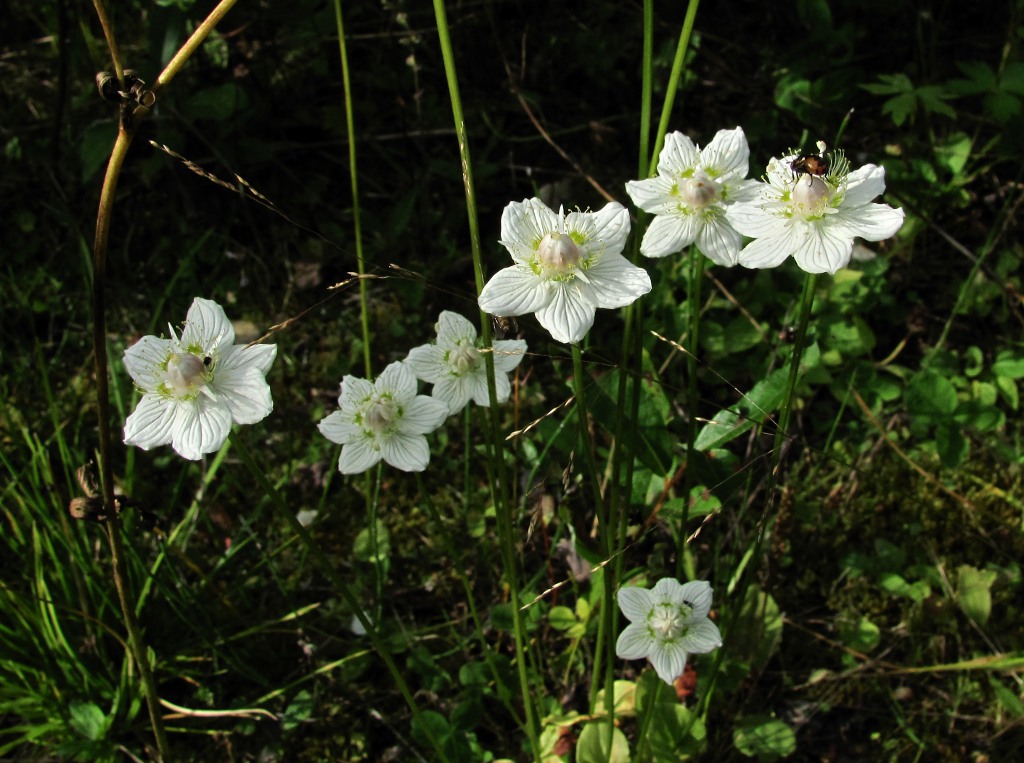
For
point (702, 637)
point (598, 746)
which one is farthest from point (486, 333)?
point (598, 746)

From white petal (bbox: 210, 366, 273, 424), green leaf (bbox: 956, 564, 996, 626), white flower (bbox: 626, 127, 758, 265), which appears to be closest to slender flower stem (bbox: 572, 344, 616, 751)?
white flower (bbox: 626, 127, 758, 265)

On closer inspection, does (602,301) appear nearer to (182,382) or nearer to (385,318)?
(182,382)

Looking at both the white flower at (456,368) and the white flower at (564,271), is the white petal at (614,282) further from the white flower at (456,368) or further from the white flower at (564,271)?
the white flower at (456,368)

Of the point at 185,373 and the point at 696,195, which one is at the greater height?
the point at 696,195

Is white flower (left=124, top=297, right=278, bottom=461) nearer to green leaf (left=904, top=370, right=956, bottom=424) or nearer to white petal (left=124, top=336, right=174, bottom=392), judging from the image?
white petal (left=124, top=336, right=174, bottom=392)

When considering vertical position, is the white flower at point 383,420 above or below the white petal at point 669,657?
above

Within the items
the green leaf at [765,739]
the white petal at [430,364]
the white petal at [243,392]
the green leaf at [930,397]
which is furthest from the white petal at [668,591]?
the green leaf at [930,397]

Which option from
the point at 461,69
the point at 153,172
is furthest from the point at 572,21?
the point at 153,172

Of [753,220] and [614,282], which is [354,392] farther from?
[753,220]
